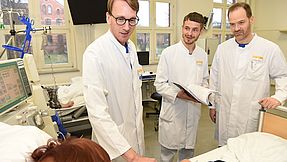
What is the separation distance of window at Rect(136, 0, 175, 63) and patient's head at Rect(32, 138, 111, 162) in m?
3.97

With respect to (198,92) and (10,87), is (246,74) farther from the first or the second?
→ (10,87)

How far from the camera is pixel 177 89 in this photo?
1.88 meters

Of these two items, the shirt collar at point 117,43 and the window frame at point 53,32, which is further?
the window frame at point 53,32

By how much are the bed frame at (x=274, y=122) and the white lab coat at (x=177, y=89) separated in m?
0.52

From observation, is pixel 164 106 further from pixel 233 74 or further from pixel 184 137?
pixel 233 74

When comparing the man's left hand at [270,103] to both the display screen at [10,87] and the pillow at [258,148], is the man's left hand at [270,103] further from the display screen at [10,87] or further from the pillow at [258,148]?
the display screen at [10,87]

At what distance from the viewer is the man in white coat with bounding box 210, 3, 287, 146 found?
1.72 m

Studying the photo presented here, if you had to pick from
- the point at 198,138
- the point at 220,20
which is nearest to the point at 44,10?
the point at 198,138

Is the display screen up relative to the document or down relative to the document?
up

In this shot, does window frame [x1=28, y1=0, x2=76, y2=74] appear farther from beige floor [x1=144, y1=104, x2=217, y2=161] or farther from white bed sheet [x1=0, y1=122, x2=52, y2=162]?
white bed sheet [x1=0, y1=122, x2=52, y2=162]

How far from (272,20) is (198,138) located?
14.8 feet

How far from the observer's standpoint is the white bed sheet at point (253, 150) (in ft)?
4.33

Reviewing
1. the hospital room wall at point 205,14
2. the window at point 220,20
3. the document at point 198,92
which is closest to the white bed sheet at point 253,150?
the document at point 198,92

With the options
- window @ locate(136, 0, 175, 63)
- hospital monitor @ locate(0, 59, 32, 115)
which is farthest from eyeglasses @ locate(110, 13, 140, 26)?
window @ locate(136, 0, 175, 63)
